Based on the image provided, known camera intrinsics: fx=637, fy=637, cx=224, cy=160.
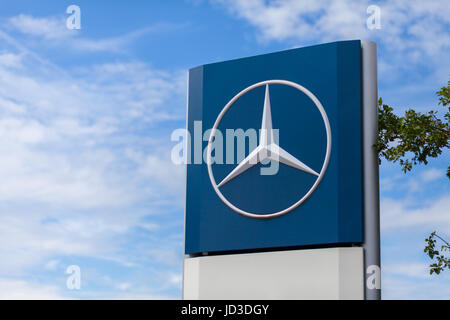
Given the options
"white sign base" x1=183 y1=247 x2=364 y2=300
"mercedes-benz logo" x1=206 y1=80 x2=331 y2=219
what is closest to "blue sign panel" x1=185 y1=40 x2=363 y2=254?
"mercedes-benz logo" x1=206 y1=80 x2=331 y2=219

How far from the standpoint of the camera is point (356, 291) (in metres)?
11.4

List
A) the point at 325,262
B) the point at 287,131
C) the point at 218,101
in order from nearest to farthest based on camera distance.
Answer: the point at 325,262 < the point at 287,131 < the point at 218,101

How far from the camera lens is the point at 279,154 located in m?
12.4

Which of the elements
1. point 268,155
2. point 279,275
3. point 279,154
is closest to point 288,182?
point 279,154

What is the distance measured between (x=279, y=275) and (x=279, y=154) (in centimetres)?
232

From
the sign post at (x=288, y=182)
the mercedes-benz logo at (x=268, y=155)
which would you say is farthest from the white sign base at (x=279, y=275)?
the mercedes-benz logo at (x=268, y=155)

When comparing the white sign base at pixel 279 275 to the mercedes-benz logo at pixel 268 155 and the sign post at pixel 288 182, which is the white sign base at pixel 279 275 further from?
the mercedes-benz logo at pixel 268 155

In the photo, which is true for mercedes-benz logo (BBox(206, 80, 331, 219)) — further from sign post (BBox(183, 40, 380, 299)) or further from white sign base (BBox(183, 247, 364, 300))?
white sign base (BBox(183, 247, 364, 300))

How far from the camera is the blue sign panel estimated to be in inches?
468

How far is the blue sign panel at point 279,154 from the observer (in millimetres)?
11883

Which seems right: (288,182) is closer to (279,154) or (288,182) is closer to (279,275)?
(279,154)
